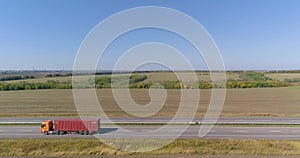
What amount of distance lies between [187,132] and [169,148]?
5.31m

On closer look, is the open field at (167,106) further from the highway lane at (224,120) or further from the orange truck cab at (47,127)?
the orange truck cab at (47,127)

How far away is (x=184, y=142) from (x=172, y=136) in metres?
2.37

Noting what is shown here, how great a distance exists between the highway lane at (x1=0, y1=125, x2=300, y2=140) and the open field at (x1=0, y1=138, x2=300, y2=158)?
1.84 meters

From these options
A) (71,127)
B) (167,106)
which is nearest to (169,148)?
(71,127)

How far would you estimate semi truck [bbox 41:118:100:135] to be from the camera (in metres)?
22.2

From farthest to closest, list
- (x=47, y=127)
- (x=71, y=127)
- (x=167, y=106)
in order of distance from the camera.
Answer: (x=167, y=106) → (x=47, y=127) → (x=71, y=127)

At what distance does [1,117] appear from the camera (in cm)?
3189

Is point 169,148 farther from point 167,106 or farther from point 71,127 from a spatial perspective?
point 167,106

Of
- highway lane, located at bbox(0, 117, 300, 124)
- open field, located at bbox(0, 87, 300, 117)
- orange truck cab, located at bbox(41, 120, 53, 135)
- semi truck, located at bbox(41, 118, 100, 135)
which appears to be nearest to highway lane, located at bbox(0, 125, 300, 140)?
orange truck cab, located at bbox(41, 120, 53, 135)

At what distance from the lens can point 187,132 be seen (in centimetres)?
2331

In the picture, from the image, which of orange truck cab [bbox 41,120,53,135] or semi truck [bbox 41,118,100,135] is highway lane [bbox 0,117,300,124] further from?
orange truck cab [bbox 41,120,53,135]

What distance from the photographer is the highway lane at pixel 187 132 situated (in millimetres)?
21766

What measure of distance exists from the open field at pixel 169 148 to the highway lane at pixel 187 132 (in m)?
1.84

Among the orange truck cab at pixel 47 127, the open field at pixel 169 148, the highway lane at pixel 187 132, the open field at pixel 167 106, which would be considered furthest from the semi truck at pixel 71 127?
the open field at pixel 167 106
